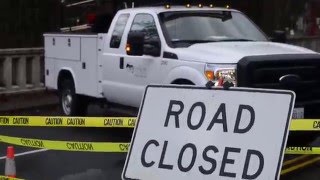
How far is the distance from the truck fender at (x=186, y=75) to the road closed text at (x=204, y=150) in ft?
13.0

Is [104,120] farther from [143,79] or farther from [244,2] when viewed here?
[244,2]

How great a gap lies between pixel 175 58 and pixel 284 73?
5.23 ft

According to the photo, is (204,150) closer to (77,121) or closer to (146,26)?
(77,121)

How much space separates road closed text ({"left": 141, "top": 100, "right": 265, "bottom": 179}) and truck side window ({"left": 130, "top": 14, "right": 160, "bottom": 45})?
5114 mm

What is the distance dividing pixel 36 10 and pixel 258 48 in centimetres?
1212

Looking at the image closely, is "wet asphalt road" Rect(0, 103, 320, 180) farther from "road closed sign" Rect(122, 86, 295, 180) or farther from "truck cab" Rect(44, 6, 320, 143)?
"road closed sign" Rect(122, 86, 295, 180)

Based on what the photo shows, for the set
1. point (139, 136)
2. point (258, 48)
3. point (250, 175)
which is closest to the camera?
point (250, 175)

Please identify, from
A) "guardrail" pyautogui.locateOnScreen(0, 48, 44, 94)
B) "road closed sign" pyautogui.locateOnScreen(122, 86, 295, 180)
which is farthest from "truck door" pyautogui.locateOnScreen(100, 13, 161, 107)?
"road closed sign" pyautogui.locateOnScreen(122, 86, 295, 180)

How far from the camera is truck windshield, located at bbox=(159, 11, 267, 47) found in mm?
9289

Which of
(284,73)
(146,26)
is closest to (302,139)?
(284,73)

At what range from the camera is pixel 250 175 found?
12.9 feet

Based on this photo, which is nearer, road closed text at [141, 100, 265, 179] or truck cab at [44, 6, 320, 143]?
road closed text at [141, 100, 265, 179]

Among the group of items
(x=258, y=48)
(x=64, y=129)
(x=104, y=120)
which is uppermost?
(x=258, y=48)

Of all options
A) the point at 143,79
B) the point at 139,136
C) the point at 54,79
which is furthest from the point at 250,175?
the point at 54,79
